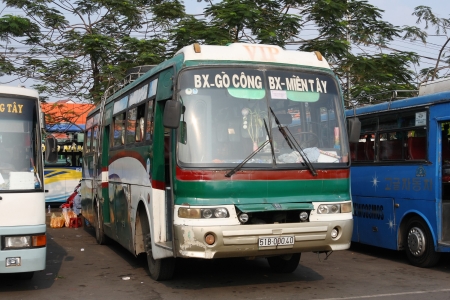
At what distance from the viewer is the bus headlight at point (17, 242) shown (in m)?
7.20

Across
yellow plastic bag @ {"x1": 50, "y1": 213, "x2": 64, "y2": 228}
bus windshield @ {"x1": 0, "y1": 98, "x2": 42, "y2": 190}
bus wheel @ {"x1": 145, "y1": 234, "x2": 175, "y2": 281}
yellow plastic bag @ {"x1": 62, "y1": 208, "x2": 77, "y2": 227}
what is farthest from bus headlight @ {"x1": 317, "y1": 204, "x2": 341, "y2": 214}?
yellow plastic bag @ {"x1": 62, "y1": 208, "x2": 77, "y2": 227}

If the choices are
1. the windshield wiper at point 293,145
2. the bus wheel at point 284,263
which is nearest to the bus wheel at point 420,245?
the bus wheel at point 284,263

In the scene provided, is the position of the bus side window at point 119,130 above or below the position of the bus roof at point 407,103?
below

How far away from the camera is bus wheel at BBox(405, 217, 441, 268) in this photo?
9617mm

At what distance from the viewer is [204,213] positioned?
23.1ft

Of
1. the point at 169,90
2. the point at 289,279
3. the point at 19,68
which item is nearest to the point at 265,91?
the point at 169,90

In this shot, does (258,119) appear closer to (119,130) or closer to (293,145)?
(293,145)

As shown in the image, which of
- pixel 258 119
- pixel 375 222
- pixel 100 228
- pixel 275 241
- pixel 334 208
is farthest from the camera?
pixel 100 228

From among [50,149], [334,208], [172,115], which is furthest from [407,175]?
[50,149]

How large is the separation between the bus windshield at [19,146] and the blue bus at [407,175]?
4.31 m

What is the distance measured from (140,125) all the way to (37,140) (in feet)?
5.82

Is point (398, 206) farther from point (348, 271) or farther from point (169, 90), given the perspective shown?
point (169, 90)

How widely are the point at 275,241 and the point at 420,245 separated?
3.68 m

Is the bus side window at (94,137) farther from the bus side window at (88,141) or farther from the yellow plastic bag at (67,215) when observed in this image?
the yellow plastic bag at (67,215)
